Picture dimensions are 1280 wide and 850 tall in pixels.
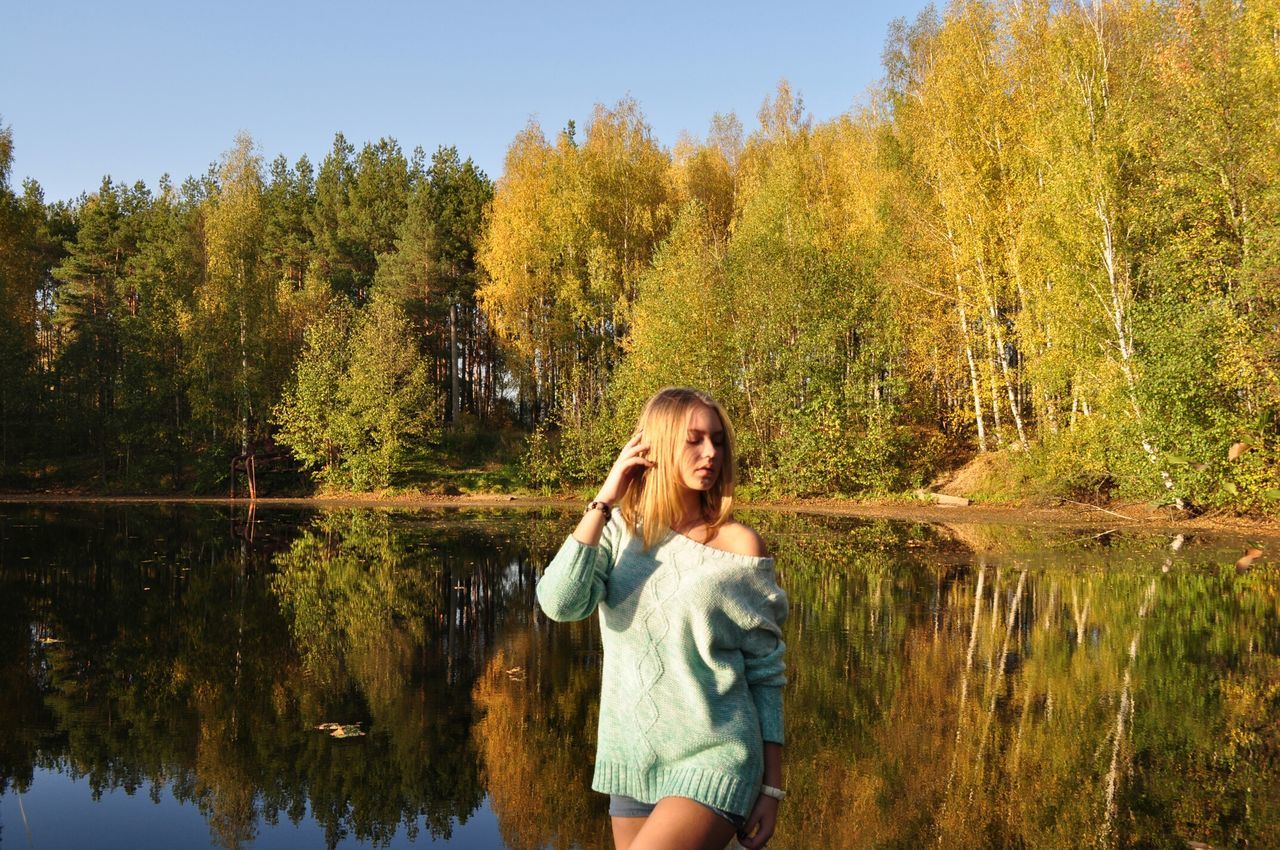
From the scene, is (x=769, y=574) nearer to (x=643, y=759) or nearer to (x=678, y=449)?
(x=678, y=449)

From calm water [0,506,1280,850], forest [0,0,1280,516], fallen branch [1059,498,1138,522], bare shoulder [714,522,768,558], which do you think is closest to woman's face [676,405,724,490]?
bare shoulder [714,522,768,558]

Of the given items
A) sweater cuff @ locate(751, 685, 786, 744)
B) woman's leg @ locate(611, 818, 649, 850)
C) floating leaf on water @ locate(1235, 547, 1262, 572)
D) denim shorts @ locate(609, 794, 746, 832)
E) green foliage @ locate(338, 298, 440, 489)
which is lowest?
woman's leg @ locate(611, 818, 649, 850)

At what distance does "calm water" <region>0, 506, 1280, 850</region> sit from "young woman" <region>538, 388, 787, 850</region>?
9.57 ft

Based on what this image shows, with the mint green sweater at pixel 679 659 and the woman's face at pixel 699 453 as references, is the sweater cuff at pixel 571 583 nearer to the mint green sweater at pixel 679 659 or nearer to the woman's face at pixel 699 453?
the mint green sweater at pixel 679 659

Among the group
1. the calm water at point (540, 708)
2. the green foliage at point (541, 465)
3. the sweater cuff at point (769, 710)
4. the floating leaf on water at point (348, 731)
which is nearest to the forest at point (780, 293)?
the green foliage at point (541, 465)

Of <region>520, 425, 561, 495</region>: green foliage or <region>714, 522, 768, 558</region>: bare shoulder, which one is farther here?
<region>520, 425, 561, 495</region>: green foliage

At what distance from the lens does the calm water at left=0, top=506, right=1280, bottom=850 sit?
5.69m

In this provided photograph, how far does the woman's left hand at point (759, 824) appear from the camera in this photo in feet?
8.55

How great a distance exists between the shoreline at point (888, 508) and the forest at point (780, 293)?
59 centimetres

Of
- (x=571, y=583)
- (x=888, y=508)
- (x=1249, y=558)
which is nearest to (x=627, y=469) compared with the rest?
(x=571, y=583)

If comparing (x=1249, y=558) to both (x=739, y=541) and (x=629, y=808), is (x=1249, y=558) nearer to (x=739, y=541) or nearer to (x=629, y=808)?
(x=739, y=541)

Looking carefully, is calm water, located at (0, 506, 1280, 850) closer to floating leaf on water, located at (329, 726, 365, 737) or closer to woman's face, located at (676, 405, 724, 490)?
floating leaf on water, located at (329, 726, 365, 737)

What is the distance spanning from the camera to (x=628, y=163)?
138 ft

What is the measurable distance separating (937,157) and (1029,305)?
5.47 m
